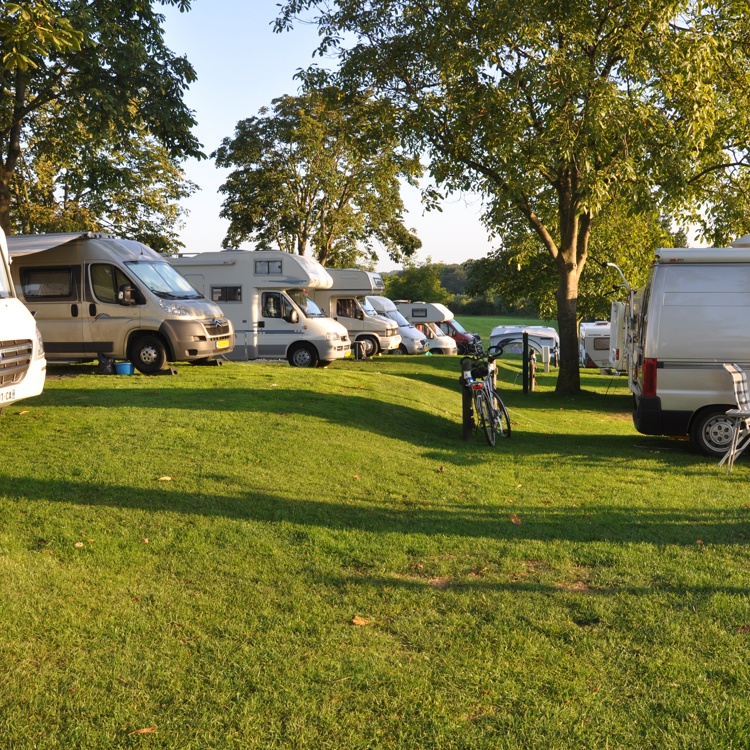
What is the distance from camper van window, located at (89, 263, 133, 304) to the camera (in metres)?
15.2

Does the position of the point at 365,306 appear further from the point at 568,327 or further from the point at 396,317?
the point at 568,327

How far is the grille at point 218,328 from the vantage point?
51.5ft

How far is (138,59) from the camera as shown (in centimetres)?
1529

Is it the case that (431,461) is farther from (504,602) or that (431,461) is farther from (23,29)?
(23,29)

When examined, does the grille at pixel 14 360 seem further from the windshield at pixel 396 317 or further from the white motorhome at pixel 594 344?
the white motorhome at pixel 594 344

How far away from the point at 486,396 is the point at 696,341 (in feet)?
8.91

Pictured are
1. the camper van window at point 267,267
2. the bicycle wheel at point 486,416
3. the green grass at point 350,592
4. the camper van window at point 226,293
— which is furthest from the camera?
the camper van window at point 226,293

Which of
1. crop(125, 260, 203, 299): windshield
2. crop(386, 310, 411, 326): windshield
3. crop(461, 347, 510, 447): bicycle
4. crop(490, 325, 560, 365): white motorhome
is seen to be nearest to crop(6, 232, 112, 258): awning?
crop(125, 260, 203, 299): windshield

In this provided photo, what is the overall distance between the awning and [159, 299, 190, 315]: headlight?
1.81 metres

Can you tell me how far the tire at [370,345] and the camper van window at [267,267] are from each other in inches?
279

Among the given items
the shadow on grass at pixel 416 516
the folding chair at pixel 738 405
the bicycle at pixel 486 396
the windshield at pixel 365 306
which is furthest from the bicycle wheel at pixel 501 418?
the windshield at pixel 365 306

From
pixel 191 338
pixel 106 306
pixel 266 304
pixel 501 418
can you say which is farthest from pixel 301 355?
pixel 501 418

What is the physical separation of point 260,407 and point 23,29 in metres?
5.16

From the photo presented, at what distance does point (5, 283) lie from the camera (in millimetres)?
9352
